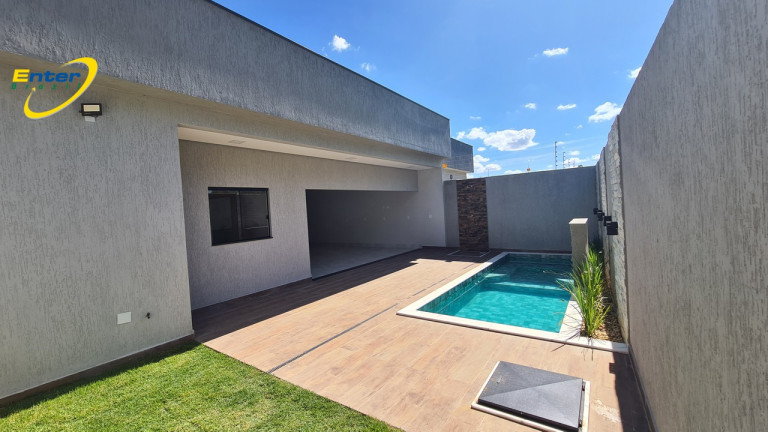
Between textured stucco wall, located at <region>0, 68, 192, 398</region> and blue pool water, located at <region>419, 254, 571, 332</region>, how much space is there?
457 cm

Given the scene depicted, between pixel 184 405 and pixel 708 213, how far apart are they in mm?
4556

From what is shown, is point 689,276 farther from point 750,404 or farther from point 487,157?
point 487,157

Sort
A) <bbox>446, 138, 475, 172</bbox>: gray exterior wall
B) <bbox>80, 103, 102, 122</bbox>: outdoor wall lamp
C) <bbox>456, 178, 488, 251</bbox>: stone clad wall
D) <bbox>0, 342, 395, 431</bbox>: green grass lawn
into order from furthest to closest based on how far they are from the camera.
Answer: <bbox>446, 138, 475, 172</bbox>: gray exterior wall < <bbox>456, 178, 488, 251</bbox>: stone clad wall < <bbox>80, 103, 102, 122</bbox>: outdoor wall lamp < <bbox>0, 342, 395, 431</bbox>: green grass lawn

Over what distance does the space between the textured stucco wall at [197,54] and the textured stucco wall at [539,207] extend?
674 centimetres

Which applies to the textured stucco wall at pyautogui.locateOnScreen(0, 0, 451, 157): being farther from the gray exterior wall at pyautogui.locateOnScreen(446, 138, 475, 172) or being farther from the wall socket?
the gray exterior wall at pyautogui.locateOnScreen(446, 138, 475, 172)

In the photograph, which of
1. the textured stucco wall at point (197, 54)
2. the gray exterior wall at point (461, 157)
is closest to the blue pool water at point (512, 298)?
the textured stucco wall at point (197, 54)

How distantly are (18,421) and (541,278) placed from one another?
982 cm

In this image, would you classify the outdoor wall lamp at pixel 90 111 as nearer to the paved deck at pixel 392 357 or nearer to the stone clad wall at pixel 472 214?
the paved deck at pixel 392 357

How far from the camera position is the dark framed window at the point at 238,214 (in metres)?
7.17

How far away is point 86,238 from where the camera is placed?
4195 millimetres

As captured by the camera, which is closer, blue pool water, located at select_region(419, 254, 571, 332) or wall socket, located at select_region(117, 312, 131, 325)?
wall socket, located at select_region(117, 312, 131, 325)

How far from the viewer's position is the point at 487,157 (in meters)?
30.2

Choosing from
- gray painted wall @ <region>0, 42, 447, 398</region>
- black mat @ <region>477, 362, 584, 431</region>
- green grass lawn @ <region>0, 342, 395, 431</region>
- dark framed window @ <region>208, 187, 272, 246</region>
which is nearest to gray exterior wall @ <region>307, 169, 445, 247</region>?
dark framed window @ <region>208, 187, 272, 246</region>

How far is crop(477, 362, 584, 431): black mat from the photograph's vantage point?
9.52ft
